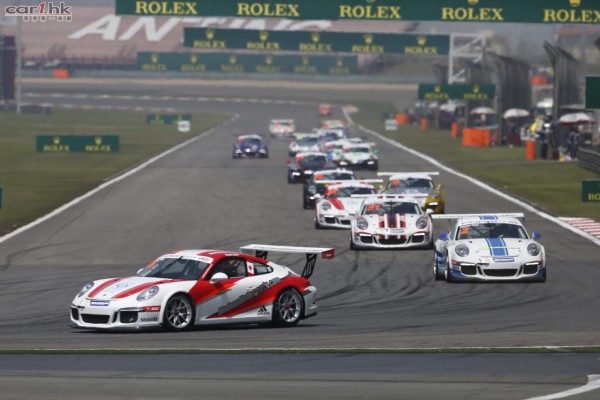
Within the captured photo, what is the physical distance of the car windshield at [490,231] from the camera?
23.4 metres

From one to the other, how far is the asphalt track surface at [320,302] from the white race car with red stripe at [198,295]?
Answer: 23cm

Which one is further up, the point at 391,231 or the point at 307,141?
the point at 307,141

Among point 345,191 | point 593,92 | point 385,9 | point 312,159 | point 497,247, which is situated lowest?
point 497,247

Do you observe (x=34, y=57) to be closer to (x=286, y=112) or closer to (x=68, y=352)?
(x=286, y=112)

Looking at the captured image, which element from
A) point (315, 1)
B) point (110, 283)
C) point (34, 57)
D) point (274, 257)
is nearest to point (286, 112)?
point (34, 57)

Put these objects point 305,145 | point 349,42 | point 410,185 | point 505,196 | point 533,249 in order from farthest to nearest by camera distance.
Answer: point 349,42, point 305,145, point 505,196, point 410,185, point 533,249

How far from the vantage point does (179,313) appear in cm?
1717

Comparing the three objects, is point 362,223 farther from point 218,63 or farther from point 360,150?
point 218,63

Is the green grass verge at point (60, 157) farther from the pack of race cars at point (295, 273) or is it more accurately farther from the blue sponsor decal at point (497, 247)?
the blue sponsor decal at point (497, 247)

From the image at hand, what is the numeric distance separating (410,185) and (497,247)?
13.6 metres

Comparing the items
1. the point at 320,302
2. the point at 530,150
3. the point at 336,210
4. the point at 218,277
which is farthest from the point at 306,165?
the point at 218,277

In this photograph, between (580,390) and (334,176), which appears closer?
(580,390)

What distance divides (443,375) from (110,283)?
5979 millimetres
